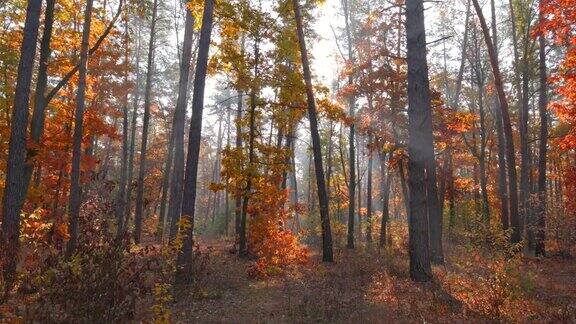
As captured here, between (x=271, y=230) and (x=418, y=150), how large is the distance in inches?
235

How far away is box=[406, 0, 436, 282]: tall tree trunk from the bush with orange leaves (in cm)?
493

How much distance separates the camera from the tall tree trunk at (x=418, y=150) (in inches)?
369

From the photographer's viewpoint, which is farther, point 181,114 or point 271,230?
point 181,114

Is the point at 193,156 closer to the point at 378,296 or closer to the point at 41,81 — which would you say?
the point at 41,81

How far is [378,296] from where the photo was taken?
352 inches

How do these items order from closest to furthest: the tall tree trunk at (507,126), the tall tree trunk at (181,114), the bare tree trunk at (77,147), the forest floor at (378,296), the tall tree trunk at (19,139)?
1. the forest floor at (378,296)
2. the tall tree trunk at (19,139)
3. the bare tree trunk at (77,147)
4. the tall tree trunk at (181,114)
5. the tall tree trunk at (507,126)

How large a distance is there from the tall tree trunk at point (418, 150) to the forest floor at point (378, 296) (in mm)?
604

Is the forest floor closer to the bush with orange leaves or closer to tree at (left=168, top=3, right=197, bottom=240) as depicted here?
the bush with orange leaves

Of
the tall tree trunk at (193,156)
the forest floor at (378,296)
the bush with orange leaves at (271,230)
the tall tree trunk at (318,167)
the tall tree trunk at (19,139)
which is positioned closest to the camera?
the forest floor at (378,296)

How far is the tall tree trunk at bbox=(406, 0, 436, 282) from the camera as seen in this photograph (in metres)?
9.38

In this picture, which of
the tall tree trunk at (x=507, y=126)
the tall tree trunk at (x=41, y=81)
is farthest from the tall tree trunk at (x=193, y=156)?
the tall tree trunk at (x=507, y=126)

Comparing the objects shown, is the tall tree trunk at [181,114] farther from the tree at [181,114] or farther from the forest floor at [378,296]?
the forest floor at [378,296]

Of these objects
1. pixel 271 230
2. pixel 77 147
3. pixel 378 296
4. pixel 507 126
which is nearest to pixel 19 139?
pixel 77 147

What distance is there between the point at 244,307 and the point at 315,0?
10459mm
